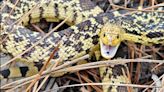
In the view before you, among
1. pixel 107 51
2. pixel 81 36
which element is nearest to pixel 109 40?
pixel 107 51

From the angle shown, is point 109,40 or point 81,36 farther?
point 81,36

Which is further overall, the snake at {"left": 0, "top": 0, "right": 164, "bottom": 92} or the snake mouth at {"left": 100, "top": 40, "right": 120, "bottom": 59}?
the snake at {"left": 0, "top": 0, "right": 164, "bottom": 92}

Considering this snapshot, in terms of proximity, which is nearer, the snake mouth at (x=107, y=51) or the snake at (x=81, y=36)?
the snake mouth at (x=107, y=51)

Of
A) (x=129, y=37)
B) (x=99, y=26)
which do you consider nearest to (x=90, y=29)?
(x=99, y=26)

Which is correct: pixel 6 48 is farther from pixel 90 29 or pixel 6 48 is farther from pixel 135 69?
pixel 135 69

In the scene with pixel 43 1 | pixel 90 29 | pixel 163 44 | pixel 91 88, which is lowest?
pixel 91 88

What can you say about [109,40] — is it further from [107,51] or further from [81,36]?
[81,36]

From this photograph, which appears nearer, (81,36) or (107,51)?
(107,51)

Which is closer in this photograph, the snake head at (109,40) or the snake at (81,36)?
the snake head at (109,40)
